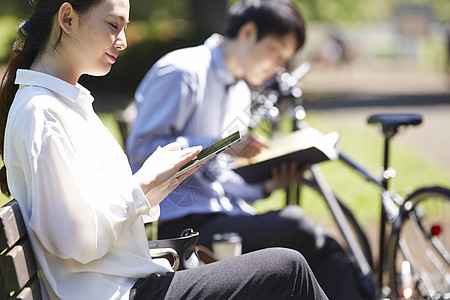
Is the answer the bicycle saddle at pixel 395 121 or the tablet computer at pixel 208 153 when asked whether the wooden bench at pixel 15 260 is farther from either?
the bicycle saddle at pixel 395 121

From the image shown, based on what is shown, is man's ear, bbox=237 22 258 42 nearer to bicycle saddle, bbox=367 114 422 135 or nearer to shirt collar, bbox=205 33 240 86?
shirt collar, bbox=205 33 240 86

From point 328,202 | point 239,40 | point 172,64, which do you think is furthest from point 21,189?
point 328,202

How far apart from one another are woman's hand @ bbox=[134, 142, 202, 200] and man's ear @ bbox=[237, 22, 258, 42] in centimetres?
141

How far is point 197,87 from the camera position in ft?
10.6

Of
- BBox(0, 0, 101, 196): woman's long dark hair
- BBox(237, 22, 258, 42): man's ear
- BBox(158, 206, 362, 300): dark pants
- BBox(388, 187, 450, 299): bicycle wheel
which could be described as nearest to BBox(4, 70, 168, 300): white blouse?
BBox(0, 0, 101, 196): woman's long dark hair

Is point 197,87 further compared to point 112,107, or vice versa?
point 112,107

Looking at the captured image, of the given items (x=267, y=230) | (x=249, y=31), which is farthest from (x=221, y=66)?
(x=267, y=230)

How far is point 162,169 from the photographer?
1993mm

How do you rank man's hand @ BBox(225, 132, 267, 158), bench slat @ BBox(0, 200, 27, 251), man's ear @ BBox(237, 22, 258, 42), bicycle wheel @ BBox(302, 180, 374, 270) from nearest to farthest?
bench slat @ BBox(0, 200, 27, 251)
man's hand @ BBox(225, 132, 267, 158)
man's ear @ BBox(237, 22, 258, 42)
bicycle wheel @ BBox(302, 180, 374, 270)

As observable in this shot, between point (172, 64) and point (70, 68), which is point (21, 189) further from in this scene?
point (172, 64)

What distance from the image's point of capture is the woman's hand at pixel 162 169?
1.97 m

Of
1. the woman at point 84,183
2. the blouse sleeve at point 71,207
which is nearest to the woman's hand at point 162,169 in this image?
the woman at point 84,183

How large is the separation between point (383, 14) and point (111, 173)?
5558cm

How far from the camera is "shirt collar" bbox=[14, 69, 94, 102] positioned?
6.45 feet
